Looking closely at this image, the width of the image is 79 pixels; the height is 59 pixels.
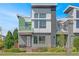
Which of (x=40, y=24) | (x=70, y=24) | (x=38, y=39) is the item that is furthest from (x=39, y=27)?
(x=70, y=24)

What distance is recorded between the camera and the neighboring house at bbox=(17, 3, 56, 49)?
7.82 meters

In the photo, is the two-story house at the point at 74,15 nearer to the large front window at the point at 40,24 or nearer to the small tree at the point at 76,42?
the small tree at the point at 76,42

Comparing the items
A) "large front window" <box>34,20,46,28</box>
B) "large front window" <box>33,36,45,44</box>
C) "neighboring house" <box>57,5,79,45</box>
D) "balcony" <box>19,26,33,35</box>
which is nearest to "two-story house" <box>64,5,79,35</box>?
"neighboring house" <box>57,5,79,45</box>

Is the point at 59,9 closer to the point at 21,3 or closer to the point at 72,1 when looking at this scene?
the point at 72,1

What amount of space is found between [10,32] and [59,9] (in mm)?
1251

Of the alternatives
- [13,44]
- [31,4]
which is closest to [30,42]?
[13,44]

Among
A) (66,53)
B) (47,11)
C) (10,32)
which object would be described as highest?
(47,11)

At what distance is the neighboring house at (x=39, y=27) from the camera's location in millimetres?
7824

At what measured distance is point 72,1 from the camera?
7.75m

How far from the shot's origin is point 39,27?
7.85 m

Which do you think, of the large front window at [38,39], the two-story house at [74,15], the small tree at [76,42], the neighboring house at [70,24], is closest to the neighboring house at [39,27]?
the large front window at [38,39]

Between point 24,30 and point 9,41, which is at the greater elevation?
point 24,30

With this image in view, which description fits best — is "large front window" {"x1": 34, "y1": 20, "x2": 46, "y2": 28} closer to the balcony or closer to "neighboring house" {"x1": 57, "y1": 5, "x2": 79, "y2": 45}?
the balcony

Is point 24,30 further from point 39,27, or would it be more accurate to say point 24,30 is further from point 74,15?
point 74,15
